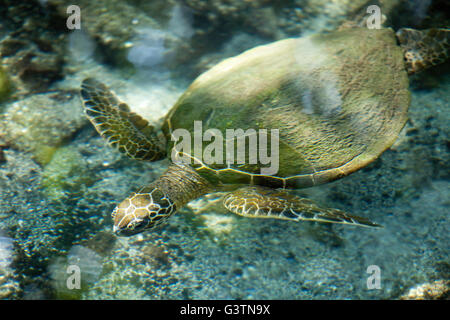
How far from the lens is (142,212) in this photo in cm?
235

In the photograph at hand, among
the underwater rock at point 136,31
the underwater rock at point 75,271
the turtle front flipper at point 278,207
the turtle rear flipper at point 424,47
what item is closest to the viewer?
the turtle front flipper at point 278,207

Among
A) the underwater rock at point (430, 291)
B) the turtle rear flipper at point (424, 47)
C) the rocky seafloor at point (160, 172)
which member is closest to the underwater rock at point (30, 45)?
the rocky seafloor at point (160, 172)

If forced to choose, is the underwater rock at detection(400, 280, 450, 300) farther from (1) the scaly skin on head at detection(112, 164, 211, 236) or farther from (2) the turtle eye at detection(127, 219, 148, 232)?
(2) the turtle eye at detection(127, 219, 148, 232)

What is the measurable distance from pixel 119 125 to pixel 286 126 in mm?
1594

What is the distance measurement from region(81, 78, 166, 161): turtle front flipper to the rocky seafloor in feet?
0.84

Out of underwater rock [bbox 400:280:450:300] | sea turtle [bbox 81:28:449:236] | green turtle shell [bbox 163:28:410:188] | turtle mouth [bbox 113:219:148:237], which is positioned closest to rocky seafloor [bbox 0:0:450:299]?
underwater rock [bbox 400:280:450:300]

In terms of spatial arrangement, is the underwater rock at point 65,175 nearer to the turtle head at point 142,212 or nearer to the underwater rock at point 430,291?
the turtle head at point 142,212

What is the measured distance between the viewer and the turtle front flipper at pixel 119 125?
2.83 meters

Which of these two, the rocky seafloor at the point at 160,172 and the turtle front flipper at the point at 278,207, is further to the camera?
the rocky seafloor at the point at 160,172

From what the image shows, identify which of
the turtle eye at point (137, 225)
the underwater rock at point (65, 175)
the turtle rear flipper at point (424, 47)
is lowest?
the underwater rock at point (65, 175)

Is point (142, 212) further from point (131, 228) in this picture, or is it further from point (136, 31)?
point (136, 31)

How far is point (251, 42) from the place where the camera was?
395 cm
